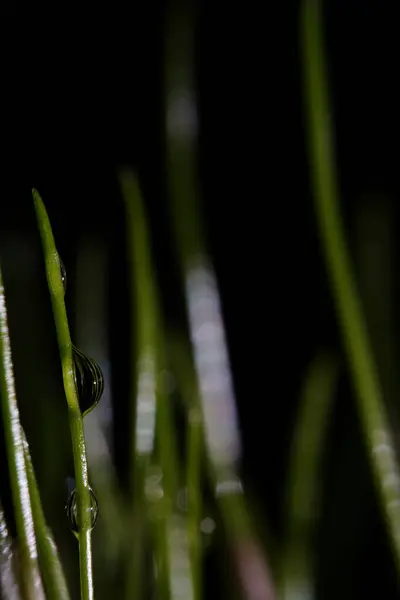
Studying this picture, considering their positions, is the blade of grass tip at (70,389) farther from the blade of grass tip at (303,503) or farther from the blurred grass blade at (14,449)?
the blade of grass tip at (303,503)

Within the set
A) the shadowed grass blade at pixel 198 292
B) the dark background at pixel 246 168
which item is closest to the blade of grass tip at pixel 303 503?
the shadowed grass blade at pixel 198 292

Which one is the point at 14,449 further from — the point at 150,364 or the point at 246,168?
the point at 246,168

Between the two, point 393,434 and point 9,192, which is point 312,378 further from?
point 9,192

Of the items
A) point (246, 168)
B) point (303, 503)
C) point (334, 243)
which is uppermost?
point (246, 168)

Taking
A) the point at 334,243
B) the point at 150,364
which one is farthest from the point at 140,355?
the point at 334,243

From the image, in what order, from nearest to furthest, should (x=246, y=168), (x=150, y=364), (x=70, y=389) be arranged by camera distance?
1. (x=70, y=389)
2. (x=150, y=364)
3. (x=246, y=168)

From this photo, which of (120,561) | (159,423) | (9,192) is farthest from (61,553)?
(9,192)
